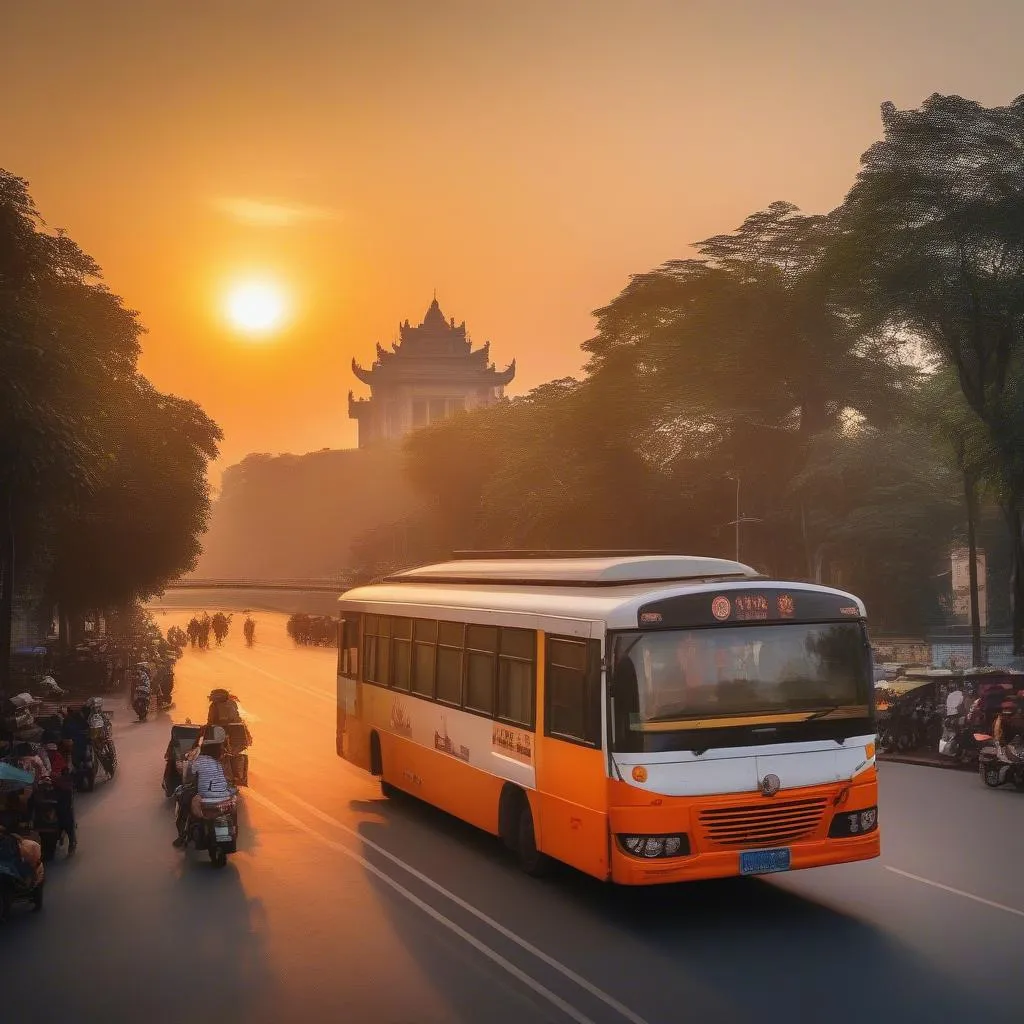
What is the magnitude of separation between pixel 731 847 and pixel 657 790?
81 cm

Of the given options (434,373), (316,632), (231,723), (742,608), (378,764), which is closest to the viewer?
(742,608)

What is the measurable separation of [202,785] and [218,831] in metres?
0.66

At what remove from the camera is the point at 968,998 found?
936cm

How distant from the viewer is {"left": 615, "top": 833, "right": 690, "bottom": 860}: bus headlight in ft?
37.2

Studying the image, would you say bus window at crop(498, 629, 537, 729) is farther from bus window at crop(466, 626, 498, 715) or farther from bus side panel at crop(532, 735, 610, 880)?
bus side panel at crop(532, 735, 610, 880)

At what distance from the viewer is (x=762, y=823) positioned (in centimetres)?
1167

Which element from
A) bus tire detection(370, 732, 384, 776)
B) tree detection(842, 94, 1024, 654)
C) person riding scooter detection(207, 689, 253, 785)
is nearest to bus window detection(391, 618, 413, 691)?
bus tire detection(370, 732, 384, 776)

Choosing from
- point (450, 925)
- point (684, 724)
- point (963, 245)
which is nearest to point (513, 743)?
point (450, 925)

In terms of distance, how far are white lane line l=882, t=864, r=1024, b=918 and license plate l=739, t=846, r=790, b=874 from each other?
1992 mm

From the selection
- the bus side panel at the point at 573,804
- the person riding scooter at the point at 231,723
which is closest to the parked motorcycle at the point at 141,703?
the person riding scooter at the point at 231,723

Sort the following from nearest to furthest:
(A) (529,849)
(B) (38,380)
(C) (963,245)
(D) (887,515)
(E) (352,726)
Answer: (A) (529,849), (E) (352,726), (B) (38,380), (C) (963,245), (D) (887,515)

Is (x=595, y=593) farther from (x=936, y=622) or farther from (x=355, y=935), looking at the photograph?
(x=936, y=622)

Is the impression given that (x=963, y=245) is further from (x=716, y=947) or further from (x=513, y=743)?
(x=716, y=947)

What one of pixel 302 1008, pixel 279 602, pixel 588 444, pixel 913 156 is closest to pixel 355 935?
pixel 302 1008
